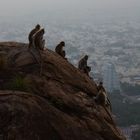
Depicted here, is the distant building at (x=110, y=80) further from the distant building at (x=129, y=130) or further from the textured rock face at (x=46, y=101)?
the textured rock face at (x=46, y=101)

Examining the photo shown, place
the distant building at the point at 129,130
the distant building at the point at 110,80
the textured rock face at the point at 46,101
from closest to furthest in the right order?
the textured rock face at the point at 46,101, the distant building at the point at 129,130, the distant building at the point at 110,80

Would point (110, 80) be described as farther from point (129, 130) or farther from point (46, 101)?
point (46, 101)

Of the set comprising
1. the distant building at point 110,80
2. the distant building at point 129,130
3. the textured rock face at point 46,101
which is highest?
the textured rock face at point 46,101

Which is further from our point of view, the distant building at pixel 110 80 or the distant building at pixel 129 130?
the distant building at pixel 110 80

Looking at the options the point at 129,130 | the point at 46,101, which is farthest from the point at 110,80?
the point at 46,101

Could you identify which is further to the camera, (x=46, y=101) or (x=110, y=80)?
(x=110, y=80)

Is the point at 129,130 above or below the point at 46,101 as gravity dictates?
below

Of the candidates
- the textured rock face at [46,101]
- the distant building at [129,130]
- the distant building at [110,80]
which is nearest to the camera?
the textured rock face at [46,101]

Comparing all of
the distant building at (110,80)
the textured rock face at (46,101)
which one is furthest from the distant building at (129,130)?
the textured rock face at (46,101)

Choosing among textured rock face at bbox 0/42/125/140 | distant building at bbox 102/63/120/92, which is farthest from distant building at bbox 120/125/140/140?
textured rock face at bbox 0/42/125/140
